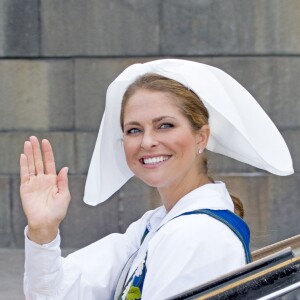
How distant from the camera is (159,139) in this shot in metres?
2.42

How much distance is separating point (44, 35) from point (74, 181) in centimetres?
141

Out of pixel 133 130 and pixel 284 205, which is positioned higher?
pixel 133 130

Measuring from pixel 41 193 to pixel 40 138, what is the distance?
5.56 m


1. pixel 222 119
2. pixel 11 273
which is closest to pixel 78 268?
pixel 222 119

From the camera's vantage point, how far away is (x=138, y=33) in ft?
25.8

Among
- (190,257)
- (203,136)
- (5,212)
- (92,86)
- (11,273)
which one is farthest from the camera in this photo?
(5,212)

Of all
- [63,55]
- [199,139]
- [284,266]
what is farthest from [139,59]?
[284,266]

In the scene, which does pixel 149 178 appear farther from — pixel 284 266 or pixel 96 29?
pixel 96 29

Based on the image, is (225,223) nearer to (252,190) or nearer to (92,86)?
(252,190)

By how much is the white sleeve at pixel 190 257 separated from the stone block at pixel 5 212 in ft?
19.2

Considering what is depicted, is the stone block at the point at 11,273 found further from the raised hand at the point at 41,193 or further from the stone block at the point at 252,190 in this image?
the raised hand at the point at 41,193

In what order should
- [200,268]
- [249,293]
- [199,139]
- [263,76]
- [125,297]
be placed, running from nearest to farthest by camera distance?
1. [249,293]
2. [200,268]
3. [125,297]
4. [199,139]
5. [263,76]

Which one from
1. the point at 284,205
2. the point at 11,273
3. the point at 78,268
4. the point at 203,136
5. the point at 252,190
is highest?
the point at 203,136

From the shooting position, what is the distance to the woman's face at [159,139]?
242 cm
